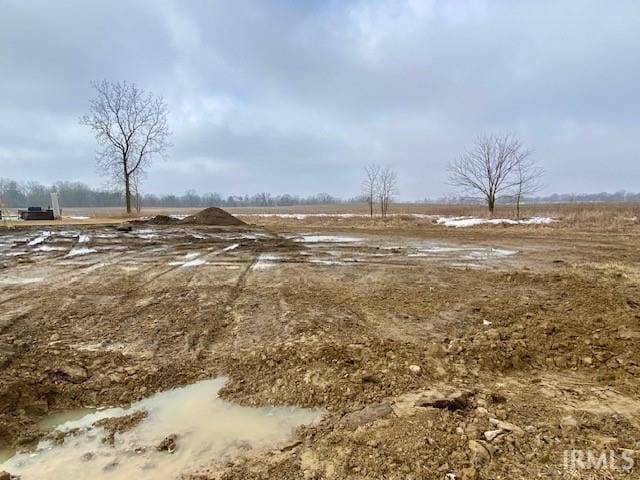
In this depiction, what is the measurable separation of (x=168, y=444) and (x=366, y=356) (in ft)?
7.30

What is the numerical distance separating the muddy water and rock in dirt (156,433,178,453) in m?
0.03

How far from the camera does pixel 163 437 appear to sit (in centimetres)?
308

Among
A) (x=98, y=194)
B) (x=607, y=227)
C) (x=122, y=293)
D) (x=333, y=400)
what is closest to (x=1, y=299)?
(x=122, y=293)

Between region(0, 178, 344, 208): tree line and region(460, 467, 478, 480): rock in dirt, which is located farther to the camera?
region(0, 178, 344, 208): tree line

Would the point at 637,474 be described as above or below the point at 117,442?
above

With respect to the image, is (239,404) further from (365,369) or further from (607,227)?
(607,227)

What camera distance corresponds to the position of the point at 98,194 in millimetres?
111875

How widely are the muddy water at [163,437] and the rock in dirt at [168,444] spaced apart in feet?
0.10

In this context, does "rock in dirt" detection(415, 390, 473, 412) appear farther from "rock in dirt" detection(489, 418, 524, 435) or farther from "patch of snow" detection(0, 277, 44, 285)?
"patch of snow" detection(0, 277, 44, 285)

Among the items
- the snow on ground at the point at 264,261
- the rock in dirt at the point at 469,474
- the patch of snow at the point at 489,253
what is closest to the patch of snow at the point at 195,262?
the snow on ground at the point at 264,261

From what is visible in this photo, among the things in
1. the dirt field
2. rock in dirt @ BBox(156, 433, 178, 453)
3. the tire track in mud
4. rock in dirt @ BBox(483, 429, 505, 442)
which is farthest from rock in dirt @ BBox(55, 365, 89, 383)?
rock in dirt @ BBox(483, 429, 505, 442)

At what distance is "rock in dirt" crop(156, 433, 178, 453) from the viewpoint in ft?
9.54

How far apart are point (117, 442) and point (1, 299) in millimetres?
5179

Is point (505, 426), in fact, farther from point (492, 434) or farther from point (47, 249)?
point (47, 249)
